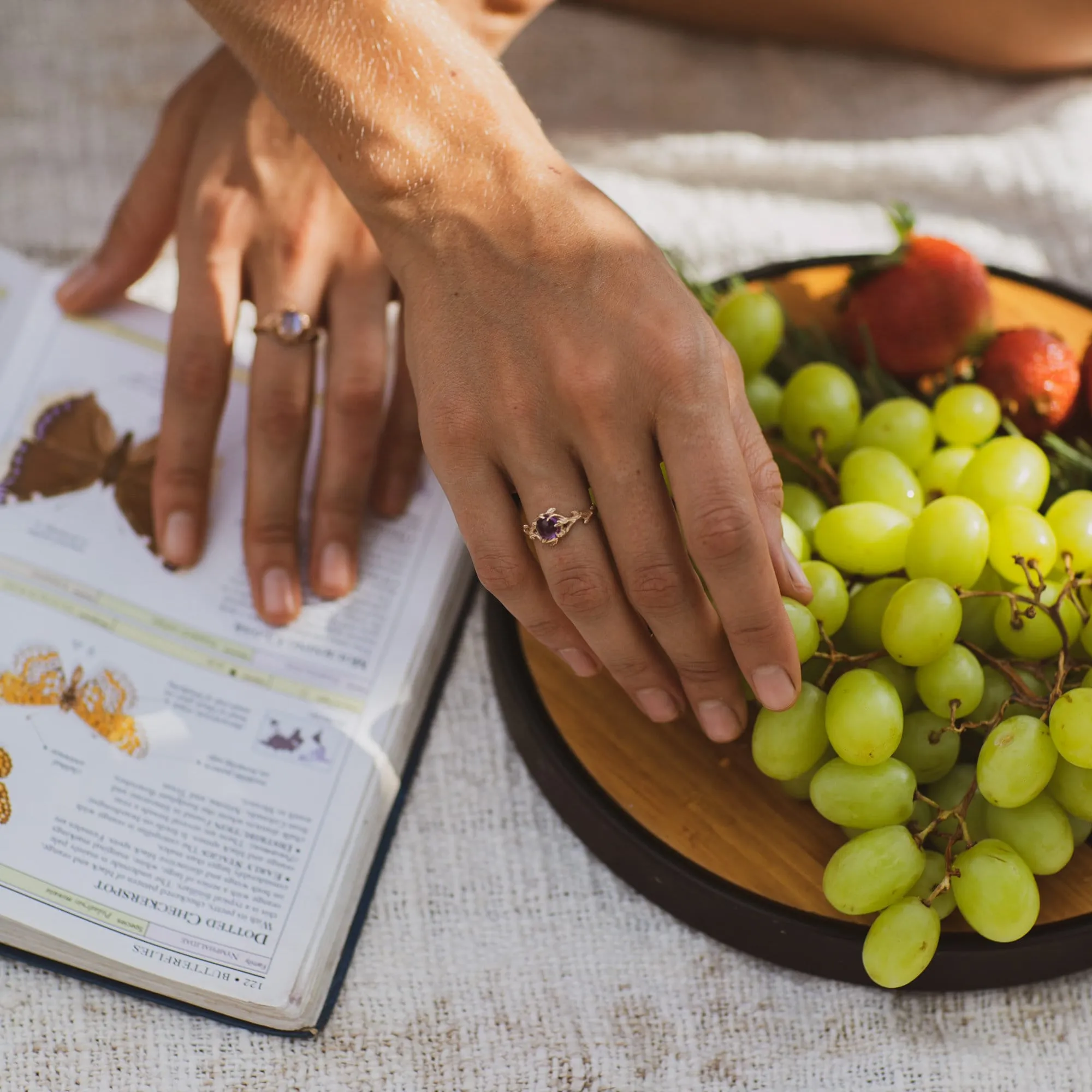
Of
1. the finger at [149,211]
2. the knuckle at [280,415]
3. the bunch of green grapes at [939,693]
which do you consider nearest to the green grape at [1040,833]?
the bunch of green grapes at [939,693]

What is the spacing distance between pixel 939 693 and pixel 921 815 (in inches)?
2.5

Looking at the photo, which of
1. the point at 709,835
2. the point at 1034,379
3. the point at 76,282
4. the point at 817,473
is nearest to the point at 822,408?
the point at 817,473

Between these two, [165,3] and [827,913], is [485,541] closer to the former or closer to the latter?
[827,913]

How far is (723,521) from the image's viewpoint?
42 cm

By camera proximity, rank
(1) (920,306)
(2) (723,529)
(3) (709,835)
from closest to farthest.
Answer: (2) (723,529), (3) (709,835), (1) (920,306)

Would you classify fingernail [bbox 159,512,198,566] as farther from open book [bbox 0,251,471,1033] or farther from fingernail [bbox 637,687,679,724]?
fingernail [bbox 637,687,679,724]

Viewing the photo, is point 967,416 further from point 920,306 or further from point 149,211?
point 149,211

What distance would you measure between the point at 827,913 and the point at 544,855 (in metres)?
0.16

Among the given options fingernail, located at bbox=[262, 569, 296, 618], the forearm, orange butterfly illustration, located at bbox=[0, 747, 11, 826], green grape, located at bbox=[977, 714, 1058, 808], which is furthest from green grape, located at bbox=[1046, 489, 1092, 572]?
orange butterfly illustration, located at bbox=[0, 747, 11, 826]

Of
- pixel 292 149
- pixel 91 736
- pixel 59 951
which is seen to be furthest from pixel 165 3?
pixel 59 951

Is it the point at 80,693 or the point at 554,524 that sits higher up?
the point at 554,524

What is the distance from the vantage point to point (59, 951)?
0.52 metres

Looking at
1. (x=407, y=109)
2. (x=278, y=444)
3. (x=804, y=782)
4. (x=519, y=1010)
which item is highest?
(x=407, y=109)

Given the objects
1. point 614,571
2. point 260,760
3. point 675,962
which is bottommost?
point 675,962
